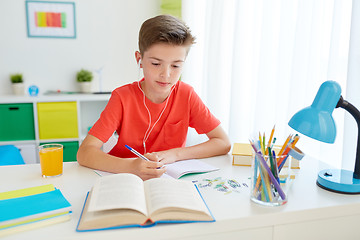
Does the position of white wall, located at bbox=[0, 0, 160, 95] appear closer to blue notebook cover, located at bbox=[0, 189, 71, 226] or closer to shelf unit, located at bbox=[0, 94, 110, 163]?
shelf unit, located at bbox=[0, 94, 110, 163]

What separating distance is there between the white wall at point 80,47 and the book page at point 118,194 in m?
2.52

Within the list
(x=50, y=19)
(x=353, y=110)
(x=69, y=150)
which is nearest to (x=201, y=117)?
→ (x=353, y=110)

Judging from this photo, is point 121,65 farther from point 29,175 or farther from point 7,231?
point 7,231

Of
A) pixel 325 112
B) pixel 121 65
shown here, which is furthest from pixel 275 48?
pixel 121 65

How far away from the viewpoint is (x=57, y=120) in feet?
9.13

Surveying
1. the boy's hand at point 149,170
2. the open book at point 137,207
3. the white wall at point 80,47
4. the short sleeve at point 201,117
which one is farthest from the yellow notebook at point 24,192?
the white wall at point 80,47

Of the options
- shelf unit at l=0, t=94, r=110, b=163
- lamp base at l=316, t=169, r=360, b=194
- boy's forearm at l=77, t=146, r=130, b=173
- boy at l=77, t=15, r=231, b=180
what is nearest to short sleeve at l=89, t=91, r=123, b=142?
boy at l=77, t=15, r=231, b=180

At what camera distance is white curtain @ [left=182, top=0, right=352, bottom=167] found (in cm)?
132

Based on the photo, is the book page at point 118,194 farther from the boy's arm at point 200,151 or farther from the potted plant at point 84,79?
the potted plant at point 84,79

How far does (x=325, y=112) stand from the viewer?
Answer: 807mm

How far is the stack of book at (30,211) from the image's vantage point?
663 millimetres

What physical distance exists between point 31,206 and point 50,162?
29 cm

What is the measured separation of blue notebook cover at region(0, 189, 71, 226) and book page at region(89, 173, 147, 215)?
0.08 m

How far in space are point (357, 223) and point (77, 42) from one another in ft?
9.47
